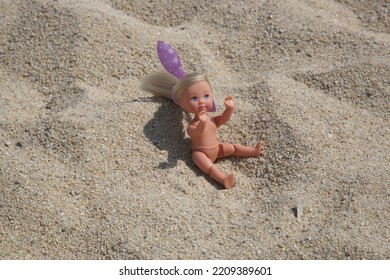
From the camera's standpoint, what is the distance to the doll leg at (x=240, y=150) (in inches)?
102

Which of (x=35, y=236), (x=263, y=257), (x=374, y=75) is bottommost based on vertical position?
(x=35, y=236)

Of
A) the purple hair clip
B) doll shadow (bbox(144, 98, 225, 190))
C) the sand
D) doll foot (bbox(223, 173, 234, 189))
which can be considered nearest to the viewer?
the sand

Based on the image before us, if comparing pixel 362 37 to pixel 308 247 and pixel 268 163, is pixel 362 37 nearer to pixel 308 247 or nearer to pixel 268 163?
pixel 268 163

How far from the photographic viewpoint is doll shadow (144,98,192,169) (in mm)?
2588

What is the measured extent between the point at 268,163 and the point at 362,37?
0.96 metres

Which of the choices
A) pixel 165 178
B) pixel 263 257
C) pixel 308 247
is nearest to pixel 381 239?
pixel 308 247

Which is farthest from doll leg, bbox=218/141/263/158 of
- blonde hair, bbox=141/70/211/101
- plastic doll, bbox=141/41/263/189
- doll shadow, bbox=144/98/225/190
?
blonde hair, bbox=141/70/211/101

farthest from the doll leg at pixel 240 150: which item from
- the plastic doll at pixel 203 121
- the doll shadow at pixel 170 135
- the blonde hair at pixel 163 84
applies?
the blonde hair at pixel 163 84

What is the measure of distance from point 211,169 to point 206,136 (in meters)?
0.13

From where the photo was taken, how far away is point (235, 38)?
3221mm

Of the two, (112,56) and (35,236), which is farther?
(112,56)

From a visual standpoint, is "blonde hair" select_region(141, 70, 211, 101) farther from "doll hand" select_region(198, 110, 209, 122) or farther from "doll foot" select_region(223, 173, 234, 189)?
"doll foot" select_region(223, 173, 234, 189)

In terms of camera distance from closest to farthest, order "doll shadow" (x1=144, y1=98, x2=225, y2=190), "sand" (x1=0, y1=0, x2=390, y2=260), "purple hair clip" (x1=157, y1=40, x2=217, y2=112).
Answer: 1. "sand" (x1=0, y1=0, x2=390, y2=260)
2. "doll shadow" (x1=144, y1=98, x2=225, y2=190)
3. "purple hair clip" (x1=157, y1=40, x2=217, y2=112)

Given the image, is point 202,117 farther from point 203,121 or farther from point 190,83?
point 190,83
